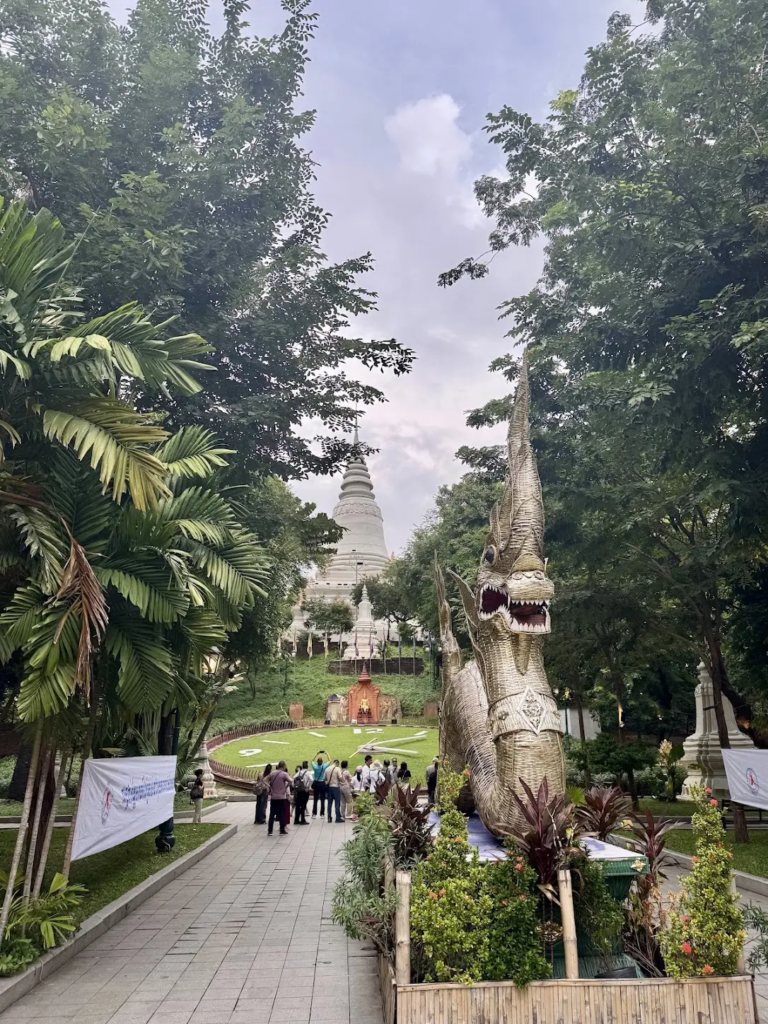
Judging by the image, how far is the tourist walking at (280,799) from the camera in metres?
14.3

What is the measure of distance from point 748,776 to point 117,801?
318 inches

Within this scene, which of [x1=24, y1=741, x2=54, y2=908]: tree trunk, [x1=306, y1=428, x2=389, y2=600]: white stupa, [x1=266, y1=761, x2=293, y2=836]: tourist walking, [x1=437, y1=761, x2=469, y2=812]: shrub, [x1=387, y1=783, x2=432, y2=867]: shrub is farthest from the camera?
[x1=306, y1=428, x2=389, y2=600]: white stupa

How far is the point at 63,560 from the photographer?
19.8 feet

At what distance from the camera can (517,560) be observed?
19.1ft

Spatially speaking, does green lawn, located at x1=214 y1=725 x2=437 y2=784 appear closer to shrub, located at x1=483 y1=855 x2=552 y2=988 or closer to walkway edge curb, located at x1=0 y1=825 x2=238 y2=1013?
walkway edge curb, located at x1=0 y1=825 x2=238 y2=1013

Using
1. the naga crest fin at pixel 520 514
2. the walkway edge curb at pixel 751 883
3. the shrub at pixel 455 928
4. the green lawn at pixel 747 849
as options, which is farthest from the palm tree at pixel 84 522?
the green lawn at pixel 747 849

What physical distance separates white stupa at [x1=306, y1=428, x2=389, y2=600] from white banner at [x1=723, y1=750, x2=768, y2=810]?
47.3m

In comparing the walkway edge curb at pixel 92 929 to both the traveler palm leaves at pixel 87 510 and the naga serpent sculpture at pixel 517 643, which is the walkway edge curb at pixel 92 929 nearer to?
the traveler palm leaves at pixel 87 510

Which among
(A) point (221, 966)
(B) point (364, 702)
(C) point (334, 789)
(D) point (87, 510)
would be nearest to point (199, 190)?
(D) point (87, 510)

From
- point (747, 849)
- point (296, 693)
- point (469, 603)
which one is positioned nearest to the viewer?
point (469, 603)

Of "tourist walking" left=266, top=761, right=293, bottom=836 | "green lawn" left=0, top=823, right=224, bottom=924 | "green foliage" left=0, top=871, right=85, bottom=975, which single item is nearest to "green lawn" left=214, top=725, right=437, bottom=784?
"tourist walking" left=266, top=761, right=293, bottom=836

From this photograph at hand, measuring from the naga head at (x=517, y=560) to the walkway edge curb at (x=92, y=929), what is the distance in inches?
181

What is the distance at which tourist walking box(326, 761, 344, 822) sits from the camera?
16.4 m

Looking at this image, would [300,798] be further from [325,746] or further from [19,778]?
[325,746]
